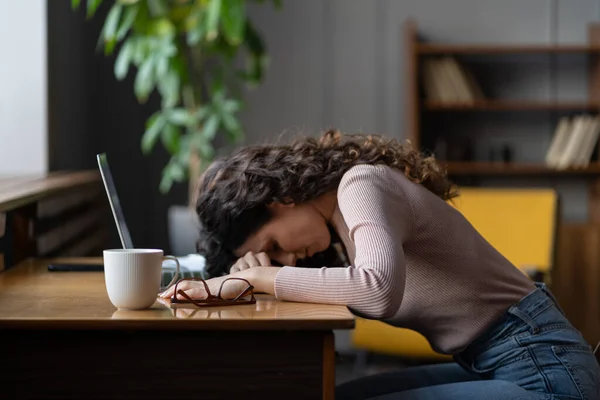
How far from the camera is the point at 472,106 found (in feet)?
15.8

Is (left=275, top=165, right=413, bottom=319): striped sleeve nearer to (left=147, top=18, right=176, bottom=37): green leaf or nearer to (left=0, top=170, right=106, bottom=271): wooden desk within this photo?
(left=0, top=170, right=106, bottom=271): wooden desk

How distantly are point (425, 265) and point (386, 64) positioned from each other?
379cm

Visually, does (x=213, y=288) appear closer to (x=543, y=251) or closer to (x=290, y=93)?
(x=543, y=251)

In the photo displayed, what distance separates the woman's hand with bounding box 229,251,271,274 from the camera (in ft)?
5.07

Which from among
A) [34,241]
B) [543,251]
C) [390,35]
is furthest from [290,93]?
[34,241]

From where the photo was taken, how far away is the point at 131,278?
128 cm

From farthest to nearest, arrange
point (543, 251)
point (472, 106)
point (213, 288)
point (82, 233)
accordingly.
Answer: point (472, 106) < point (543, 251) < point (82, 233) < point (213, 288)

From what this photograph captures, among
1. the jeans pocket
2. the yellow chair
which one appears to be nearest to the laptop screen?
the jeans pocket

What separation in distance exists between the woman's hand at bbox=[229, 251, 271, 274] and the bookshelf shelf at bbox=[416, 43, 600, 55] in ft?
11.5

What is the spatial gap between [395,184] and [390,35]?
3.84 meters

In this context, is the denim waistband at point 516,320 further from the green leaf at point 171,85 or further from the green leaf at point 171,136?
the green leaf at point 171,136

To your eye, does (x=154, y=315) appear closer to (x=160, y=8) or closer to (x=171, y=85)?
→ (x=171, y=85)

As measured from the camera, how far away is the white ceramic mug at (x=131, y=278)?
50.1 inches

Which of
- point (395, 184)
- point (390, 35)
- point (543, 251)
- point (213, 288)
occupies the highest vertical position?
point (390, 35)
